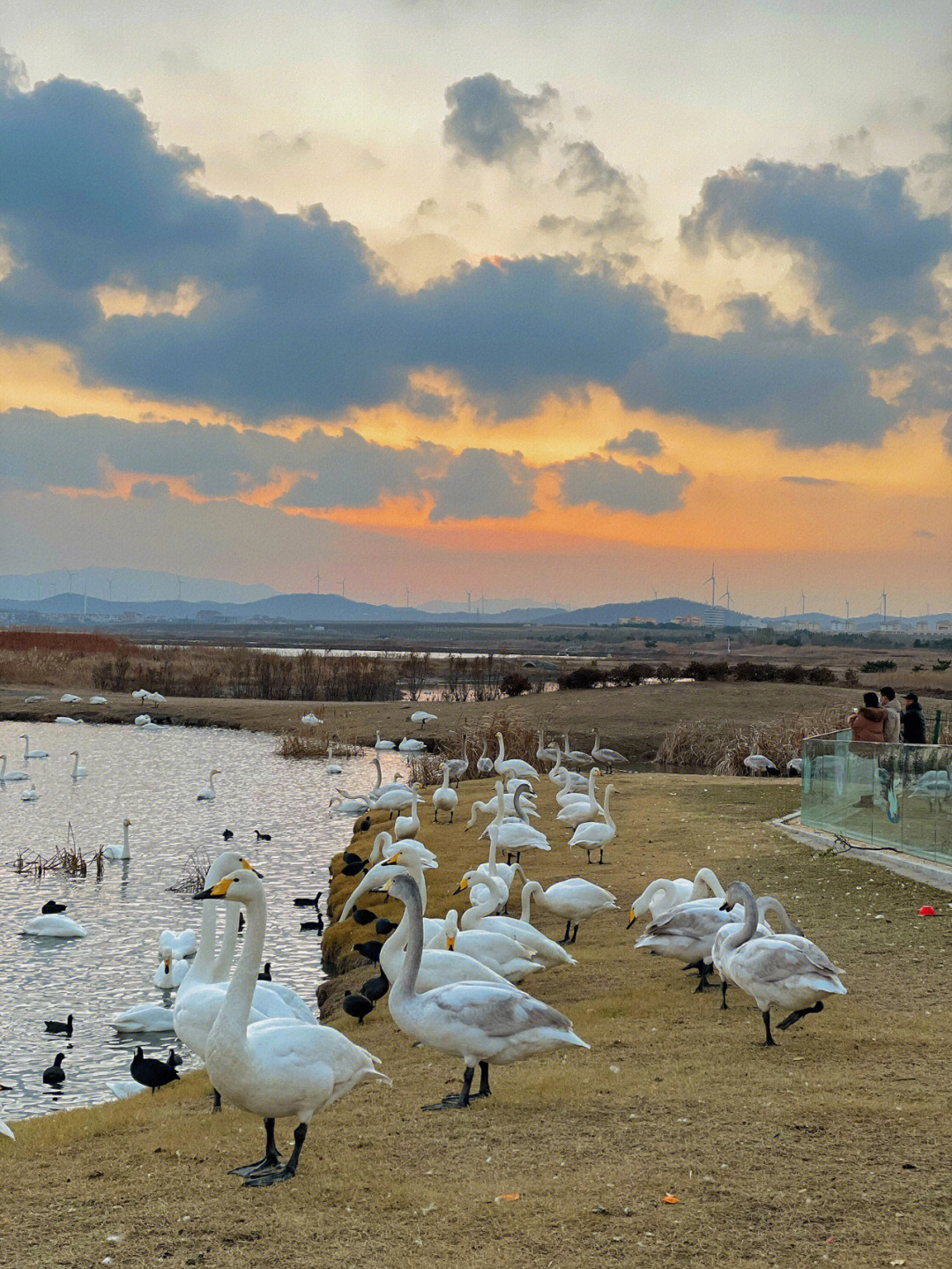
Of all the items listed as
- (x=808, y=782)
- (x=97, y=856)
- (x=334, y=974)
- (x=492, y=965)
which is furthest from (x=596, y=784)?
(x=492, y=965)

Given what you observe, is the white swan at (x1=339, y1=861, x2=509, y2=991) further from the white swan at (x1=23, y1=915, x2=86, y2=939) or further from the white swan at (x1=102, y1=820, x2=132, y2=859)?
the white swan at (x1=102, y1=820, x2=132, y2=859)

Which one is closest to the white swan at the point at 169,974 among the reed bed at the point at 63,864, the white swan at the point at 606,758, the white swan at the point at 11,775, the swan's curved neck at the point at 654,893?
the swan's curved neck at the point at 654,893

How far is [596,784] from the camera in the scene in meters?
30.1

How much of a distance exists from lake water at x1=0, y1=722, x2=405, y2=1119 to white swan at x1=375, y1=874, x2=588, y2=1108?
5.20m

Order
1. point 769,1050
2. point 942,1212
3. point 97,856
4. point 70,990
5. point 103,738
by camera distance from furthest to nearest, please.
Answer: point 103,738, point 97,856, point 70,990, point 769,1050, point 942,1212

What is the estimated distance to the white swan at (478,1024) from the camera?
8305 millimetres

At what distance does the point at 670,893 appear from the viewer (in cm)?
1384

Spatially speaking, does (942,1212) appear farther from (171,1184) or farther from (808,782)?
(808,782)

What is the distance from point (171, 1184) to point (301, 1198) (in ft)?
3.18

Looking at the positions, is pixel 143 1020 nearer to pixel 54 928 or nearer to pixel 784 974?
pixel 54 928

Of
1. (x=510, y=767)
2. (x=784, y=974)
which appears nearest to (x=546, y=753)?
(x=510, y=767)

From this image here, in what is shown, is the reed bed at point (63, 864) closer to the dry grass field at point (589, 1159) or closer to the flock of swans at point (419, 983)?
the flock of swans at point (419, 983)

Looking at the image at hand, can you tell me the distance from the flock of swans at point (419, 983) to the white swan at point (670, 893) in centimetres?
2

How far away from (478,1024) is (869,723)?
1467 cm
